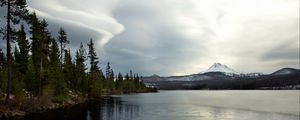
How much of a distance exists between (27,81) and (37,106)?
1306cm

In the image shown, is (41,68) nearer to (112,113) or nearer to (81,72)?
(112,113)

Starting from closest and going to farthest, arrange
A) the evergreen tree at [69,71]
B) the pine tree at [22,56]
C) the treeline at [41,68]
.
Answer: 1. the treeline at [41,68]
2. the pine tree at [22,56]
3. the evergreen tree at [69,71]

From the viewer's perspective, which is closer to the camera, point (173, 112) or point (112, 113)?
point (112, 113)

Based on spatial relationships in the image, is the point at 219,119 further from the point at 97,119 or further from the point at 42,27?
the point at 42,27

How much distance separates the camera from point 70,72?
4085 inches

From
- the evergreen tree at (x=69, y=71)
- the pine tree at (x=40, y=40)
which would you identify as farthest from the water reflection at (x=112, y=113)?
the evergreen tree at (x=69, y=71)

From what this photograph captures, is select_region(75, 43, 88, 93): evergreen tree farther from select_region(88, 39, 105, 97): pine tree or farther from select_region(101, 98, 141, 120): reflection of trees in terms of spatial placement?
select_region(101, 98, 141, 120): reflection of trees

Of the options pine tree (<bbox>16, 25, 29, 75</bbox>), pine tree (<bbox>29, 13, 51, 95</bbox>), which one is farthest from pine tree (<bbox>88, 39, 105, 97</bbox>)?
pine tree (<bbox>29, 13, 51, 95</bbox>)

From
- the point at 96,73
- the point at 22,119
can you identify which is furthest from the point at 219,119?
the point at 96,73

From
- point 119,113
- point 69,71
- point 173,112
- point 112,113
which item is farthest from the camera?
point 69,71

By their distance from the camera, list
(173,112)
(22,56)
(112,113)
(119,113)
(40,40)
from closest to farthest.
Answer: (112,113) < (119,113) < (173,112) < (40,40) < (22,56)

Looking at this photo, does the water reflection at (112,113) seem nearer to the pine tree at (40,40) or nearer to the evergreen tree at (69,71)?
the pine tree at (40,40)

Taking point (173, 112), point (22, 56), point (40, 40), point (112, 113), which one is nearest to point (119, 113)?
point (112, 113)

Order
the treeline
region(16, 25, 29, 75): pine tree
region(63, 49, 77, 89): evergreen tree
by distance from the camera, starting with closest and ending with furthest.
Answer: the treeline < region(16, 25, 29, 75): pine tree < region(63, 49, 77, 89): evergreen tree
